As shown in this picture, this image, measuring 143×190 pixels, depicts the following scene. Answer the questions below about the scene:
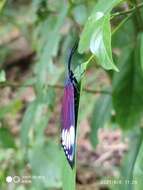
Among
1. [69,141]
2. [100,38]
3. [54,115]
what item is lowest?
[54,115]

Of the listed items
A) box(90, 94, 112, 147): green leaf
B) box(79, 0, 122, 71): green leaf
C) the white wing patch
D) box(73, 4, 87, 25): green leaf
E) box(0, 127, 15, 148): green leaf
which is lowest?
box(0, 127, 15, 148): green leaf

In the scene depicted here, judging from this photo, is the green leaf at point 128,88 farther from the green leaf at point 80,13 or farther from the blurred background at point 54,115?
the green leaf at point 80,13

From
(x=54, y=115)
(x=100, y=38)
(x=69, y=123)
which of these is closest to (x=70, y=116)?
(x=69, y=123)

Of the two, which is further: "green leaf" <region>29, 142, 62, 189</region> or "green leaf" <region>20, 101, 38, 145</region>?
"green leaf" <region>29, 142, 62, 189</region>

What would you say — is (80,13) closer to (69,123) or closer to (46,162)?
(46,162)

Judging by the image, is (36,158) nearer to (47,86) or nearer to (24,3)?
(47,86)

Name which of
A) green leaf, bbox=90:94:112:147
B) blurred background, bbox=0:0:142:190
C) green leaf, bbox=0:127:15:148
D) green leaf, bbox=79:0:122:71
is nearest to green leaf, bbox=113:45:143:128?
blurred background, bbox=0:0:142:190

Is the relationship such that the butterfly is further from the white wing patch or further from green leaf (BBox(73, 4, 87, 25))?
green leaf (BBox(73, 4, 87, 25))
